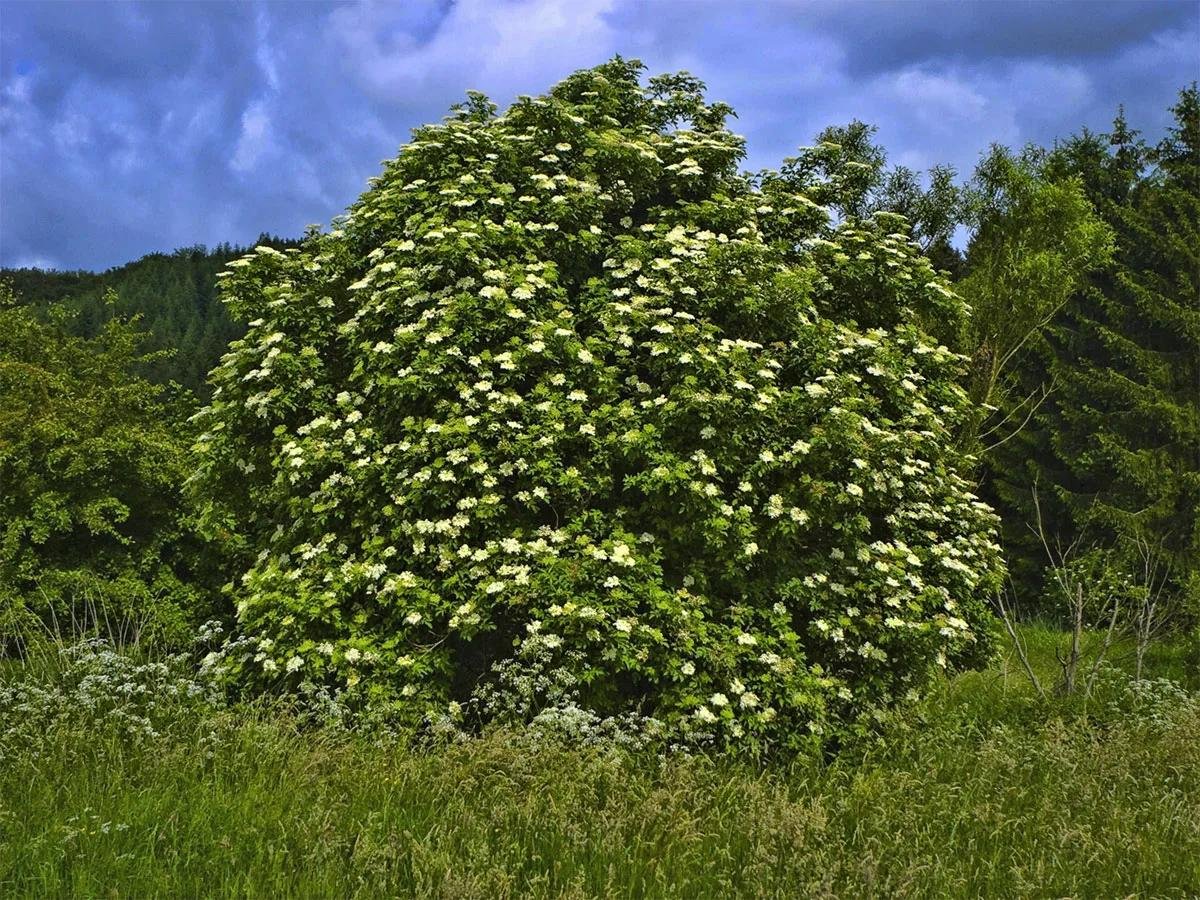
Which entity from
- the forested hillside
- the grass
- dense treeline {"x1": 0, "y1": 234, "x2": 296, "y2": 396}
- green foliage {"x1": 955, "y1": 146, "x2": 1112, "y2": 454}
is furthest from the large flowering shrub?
dense treeline {"x1": 0, "y1": 234, "x2": 296, "y2": 396}

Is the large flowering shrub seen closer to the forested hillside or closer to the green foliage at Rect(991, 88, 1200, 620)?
the forested hillside

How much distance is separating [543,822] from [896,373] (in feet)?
19.7

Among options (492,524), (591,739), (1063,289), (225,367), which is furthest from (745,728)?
(1063,289)

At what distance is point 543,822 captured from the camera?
5137mm

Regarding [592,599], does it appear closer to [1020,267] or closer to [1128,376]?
[1020,267]

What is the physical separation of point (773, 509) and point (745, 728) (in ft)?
5.78

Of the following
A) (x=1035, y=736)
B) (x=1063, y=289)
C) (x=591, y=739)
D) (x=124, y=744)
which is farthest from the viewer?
(x=1063, y=289)

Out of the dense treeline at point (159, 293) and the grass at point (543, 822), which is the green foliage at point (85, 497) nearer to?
the grass at point (543, 822)

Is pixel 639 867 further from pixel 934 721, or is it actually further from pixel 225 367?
pixel 225 367

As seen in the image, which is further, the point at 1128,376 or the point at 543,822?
the point at 1128,376

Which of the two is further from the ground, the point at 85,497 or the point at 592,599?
the point at 85,497

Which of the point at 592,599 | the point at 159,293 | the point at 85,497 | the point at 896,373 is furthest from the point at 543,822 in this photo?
the point at 159,293

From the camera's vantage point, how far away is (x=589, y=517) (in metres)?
8.02

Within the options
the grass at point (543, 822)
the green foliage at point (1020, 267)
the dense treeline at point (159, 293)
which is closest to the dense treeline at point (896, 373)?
the green foliage at point (1020, 267)
